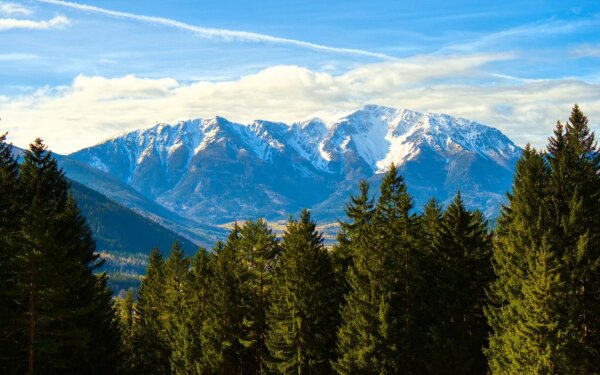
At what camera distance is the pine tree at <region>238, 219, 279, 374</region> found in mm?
58094

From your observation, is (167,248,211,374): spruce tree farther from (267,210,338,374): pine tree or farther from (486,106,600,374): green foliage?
(486,106,600,374): green foliage

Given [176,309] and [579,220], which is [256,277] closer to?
[176,309]

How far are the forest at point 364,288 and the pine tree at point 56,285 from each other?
0.12 metres

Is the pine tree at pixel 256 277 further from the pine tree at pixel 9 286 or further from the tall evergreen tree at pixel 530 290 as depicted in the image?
the pine tree at pixel 9 286

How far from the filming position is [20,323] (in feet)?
116

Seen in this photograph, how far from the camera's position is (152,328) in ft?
259

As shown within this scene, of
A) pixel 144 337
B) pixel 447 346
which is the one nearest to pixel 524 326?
pixel 447 346

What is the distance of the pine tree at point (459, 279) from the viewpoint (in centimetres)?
4950

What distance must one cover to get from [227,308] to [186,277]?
10491 mm

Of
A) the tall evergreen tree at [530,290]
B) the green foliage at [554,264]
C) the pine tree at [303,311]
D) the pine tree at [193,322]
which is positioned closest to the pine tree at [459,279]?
the tall evergreen tree at [530,290]

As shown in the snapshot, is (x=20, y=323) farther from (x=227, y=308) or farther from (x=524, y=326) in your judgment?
(x=524, y=326)

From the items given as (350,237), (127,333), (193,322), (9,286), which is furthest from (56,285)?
(127,333)

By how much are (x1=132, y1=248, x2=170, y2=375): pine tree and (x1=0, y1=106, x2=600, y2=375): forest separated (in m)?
11.0

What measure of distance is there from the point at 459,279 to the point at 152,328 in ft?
143
